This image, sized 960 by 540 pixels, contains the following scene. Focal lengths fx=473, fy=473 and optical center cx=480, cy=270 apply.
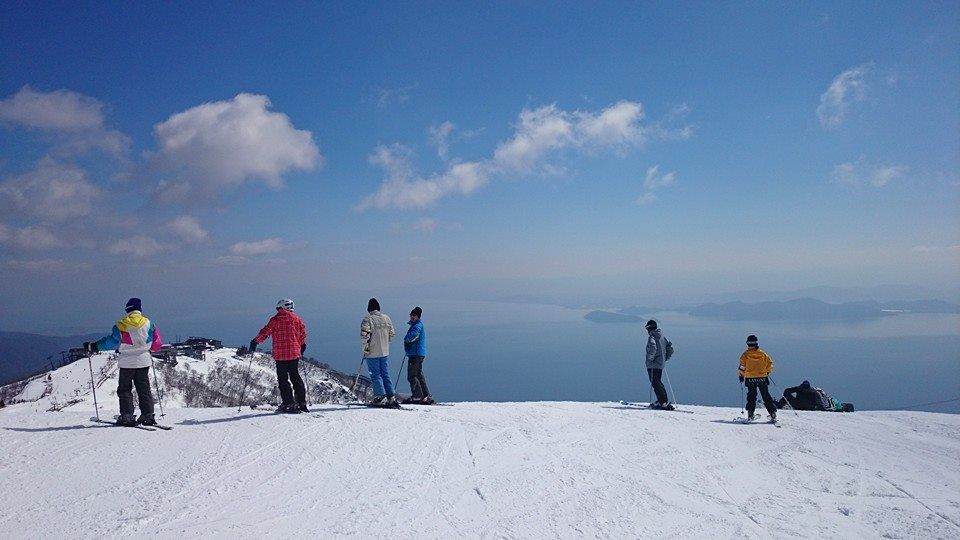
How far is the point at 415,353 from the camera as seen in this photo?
1163 centimetres

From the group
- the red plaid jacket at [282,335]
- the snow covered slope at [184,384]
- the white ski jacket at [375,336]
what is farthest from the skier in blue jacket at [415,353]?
the snow covered slope at [184,384]

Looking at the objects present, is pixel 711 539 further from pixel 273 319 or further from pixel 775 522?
pixel 273 319

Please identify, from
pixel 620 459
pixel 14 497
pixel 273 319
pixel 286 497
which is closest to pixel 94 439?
pixel 14 497

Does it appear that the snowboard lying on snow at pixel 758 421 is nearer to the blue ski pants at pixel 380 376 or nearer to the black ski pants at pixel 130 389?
the blue ski pants at pixel 380 376

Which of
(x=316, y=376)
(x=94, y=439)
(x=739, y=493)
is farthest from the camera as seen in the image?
(x=316, y=376)

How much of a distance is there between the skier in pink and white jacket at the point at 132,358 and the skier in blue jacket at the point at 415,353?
17.0 ft

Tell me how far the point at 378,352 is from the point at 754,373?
8893mm

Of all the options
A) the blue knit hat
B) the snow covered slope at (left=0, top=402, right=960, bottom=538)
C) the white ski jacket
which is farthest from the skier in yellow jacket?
the blue knit hat

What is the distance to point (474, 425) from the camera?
359 inches

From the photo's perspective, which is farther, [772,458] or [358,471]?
[772,458]

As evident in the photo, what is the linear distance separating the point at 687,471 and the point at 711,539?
7.22 ft

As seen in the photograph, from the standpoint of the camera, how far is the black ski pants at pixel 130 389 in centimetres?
824

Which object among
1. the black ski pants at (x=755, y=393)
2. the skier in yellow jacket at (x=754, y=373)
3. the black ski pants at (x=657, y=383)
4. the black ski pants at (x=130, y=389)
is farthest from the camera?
the black ski pants at (x=657, y=383)

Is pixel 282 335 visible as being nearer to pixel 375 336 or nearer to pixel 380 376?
pixel 375 336
